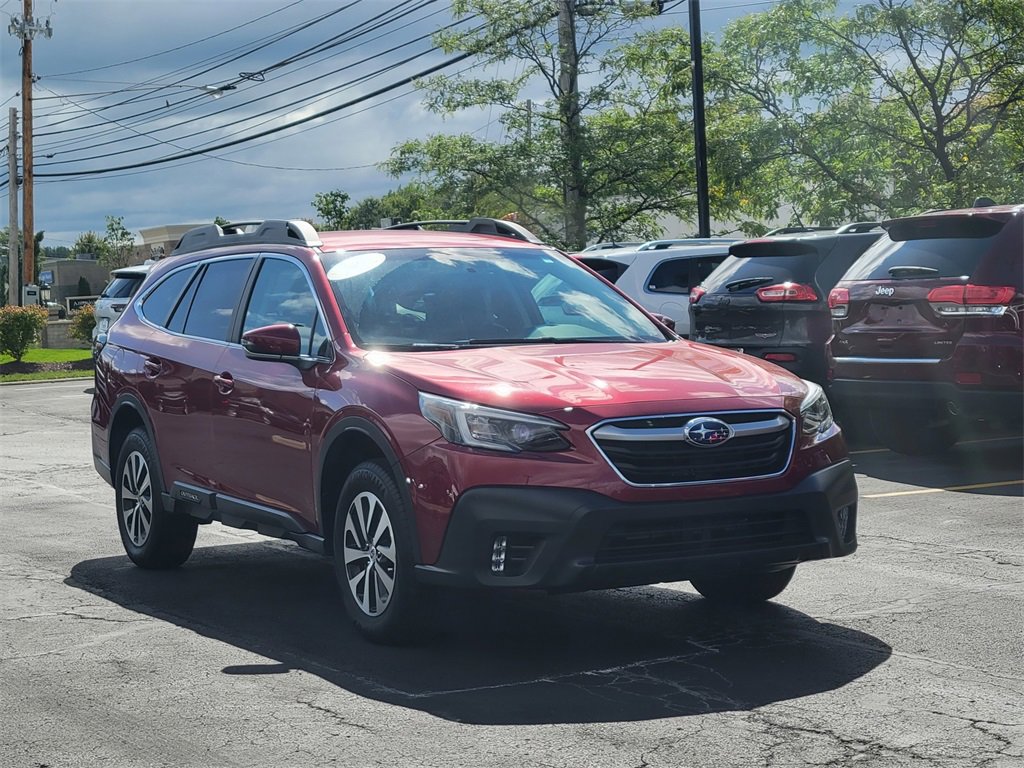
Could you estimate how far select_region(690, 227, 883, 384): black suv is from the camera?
1320 centimetres

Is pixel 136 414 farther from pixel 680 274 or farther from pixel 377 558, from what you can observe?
pixel 680 274

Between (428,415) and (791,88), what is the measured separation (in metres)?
24.7

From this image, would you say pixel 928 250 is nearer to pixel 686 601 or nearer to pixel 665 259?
pixel 686 601

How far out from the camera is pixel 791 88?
96.2 ft

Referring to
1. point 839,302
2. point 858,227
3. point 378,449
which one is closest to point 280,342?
point 378,449

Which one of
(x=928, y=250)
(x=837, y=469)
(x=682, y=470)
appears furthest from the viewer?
(x=928, y=250)

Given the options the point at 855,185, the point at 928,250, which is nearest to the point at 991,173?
the point at 855,185

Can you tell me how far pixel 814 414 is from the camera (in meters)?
6.29

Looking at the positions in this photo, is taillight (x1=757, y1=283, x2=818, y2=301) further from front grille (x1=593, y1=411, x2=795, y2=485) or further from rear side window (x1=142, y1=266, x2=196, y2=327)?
front grille (x1=593, y1=411, x2=795, y2=485)

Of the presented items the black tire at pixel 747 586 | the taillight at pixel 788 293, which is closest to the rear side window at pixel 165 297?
the black tire at pixel 747 586

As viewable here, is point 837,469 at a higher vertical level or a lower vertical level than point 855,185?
lower

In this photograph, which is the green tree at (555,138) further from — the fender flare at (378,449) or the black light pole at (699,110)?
the fender flare at (378,449)

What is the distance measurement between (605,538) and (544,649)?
0.83 meters

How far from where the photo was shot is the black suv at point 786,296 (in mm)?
13203
